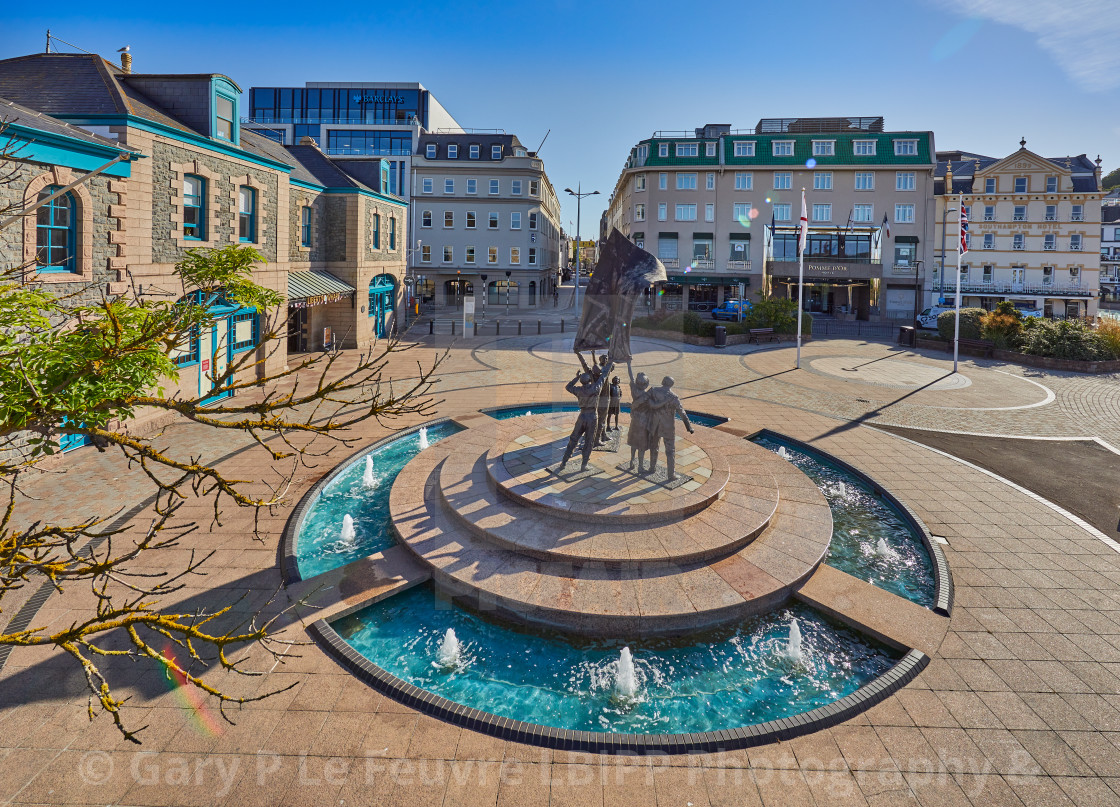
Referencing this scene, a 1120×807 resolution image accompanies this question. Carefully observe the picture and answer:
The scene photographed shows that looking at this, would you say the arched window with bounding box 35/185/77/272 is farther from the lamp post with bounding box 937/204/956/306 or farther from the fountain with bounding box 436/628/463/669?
the lamp post with bounding box 937/204/956/306

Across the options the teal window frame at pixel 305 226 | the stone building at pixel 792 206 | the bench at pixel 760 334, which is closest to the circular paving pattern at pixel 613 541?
the teal window frame at pixel 305 226

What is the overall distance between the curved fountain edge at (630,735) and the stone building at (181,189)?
16.1 ft

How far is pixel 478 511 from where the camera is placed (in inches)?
410

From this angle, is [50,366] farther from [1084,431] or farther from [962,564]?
[1084,431]

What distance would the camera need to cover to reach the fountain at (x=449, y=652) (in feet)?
24.1

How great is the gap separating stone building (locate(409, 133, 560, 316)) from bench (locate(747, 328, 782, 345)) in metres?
27.1

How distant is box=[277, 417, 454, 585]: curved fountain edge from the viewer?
8922 millimetres

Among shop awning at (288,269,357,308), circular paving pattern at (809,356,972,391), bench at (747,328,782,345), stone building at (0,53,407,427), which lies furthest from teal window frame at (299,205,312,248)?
bench at (747,328,782,345)

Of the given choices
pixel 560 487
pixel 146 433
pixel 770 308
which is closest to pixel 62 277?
pixel 146 433

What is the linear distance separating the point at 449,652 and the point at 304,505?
17.1 ft

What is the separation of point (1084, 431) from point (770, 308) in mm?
19430

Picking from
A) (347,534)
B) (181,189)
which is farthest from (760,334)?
(347,534)

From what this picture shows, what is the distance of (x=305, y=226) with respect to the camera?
2653cm

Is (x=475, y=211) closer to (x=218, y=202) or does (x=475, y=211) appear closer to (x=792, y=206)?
(x=792, y=206)
